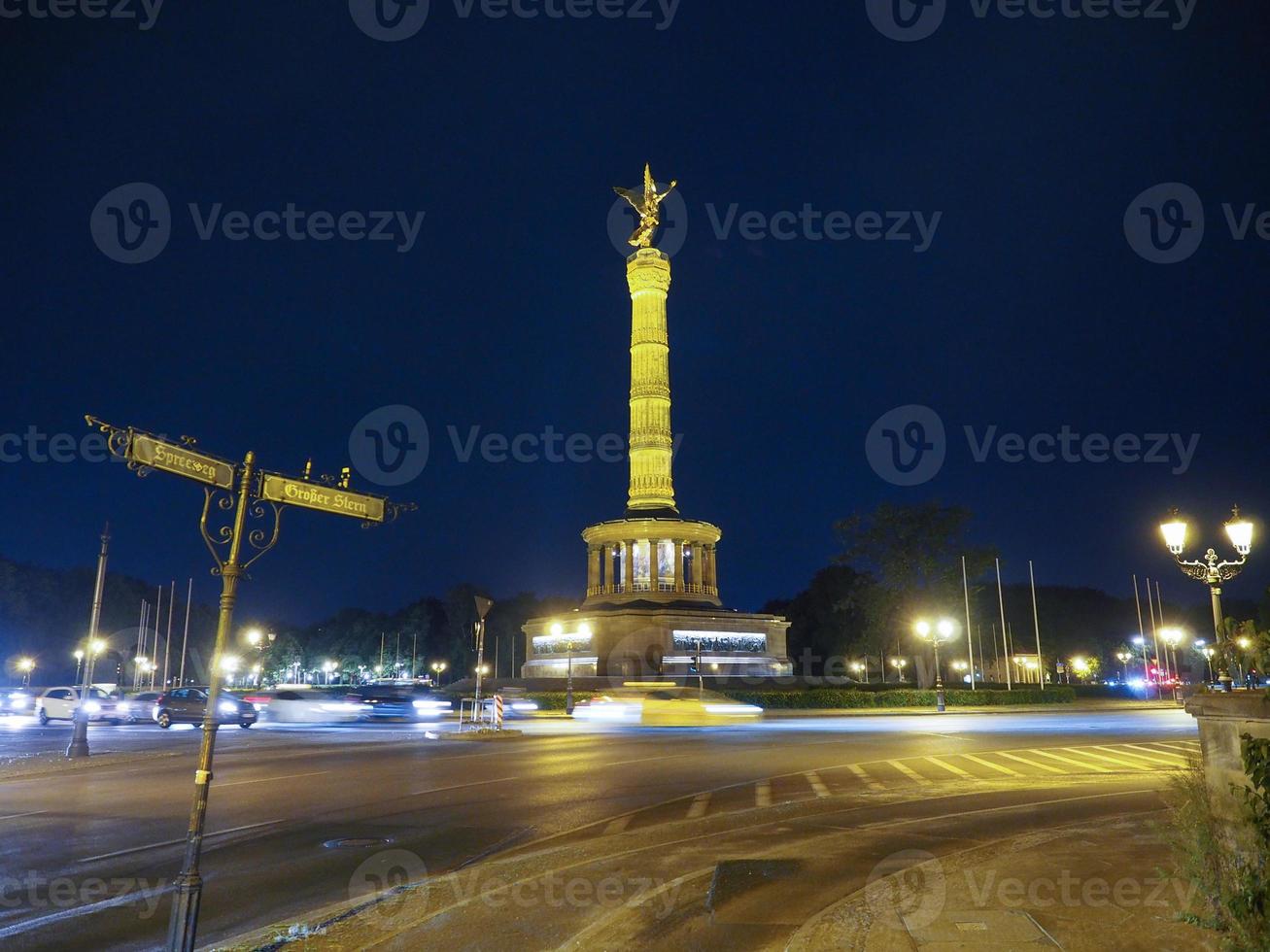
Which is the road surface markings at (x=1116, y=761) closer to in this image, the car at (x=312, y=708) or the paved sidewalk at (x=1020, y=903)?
the paved sidewalk at (x=1020, y=903)

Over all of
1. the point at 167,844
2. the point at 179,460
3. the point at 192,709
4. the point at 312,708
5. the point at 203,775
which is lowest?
the point at 167,844

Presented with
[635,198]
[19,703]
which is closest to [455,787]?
[19,703]

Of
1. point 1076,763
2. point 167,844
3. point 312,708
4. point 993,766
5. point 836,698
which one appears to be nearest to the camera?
point 167,844

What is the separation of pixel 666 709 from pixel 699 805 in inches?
736

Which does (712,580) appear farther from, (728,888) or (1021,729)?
(728,888)

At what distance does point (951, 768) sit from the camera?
17484 millimetres

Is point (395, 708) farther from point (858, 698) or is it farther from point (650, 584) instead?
point (650, 584)

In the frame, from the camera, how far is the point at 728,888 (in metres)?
8.08

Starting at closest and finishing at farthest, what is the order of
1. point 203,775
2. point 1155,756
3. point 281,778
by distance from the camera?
point 203,775 < point 281,778 < point 1155,756

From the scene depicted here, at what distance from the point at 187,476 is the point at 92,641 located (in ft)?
63.0

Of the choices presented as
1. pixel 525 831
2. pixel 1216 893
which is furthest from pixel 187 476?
pixel 1216 893

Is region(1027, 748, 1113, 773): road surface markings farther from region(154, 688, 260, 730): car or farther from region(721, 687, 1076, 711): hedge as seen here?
region(154, 688, 260, 730): car

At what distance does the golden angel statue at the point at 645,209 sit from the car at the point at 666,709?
153 ft

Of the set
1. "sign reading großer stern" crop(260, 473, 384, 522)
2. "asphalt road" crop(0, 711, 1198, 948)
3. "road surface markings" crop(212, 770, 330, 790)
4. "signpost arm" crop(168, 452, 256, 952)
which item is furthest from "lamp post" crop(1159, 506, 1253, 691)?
"road surface markings" crop(212, 770, 330, 790)
